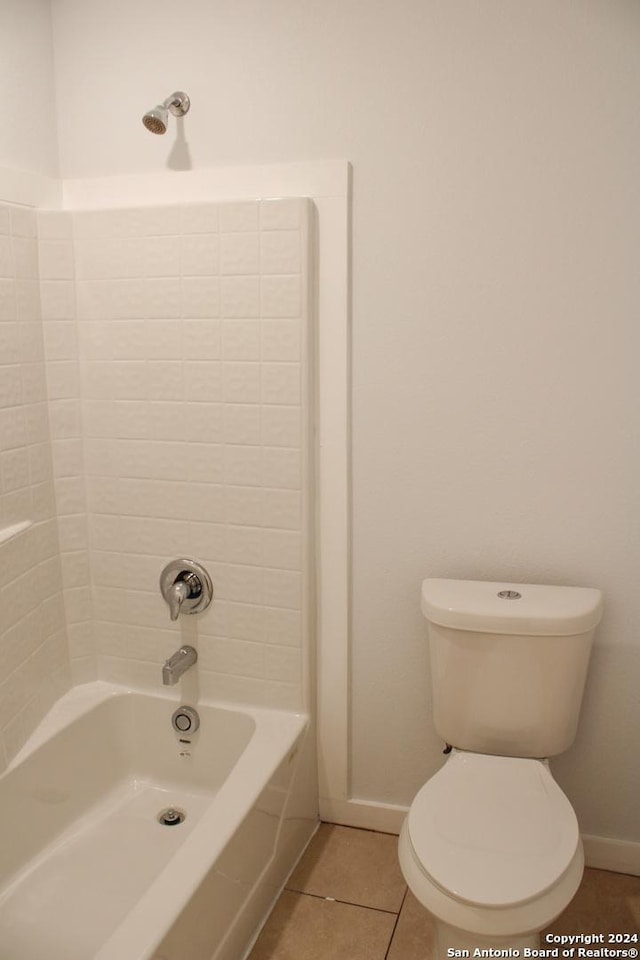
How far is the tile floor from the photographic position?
175cm

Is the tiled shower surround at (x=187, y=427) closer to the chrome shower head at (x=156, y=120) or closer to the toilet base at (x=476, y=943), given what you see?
the chrome shower head at (x=156, y=120)

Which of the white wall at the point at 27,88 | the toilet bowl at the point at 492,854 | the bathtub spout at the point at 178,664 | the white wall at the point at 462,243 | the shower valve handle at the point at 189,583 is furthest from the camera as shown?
the shower valve handle at the point at 189,583

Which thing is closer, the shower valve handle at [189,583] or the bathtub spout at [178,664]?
the bathtub spout at [178,664]

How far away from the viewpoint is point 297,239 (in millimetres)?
1832

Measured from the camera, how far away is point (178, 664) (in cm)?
203


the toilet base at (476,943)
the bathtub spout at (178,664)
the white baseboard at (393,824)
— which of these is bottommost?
the white baseboard at (393,824)

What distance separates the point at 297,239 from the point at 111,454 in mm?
785

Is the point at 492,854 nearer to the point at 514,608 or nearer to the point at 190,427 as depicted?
the point at 514,608

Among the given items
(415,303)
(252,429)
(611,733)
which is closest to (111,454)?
(252,429)

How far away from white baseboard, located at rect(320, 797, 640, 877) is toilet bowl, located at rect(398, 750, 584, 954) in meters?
0.47

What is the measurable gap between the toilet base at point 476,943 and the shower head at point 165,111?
6.01 ft

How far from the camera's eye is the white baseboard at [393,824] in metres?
1.98

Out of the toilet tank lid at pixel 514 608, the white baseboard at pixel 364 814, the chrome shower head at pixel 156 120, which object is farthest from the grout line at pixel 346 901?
the chrome shower head at pixel 156 120

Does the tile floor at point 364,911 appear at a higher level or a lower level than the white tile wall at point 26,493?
lower
